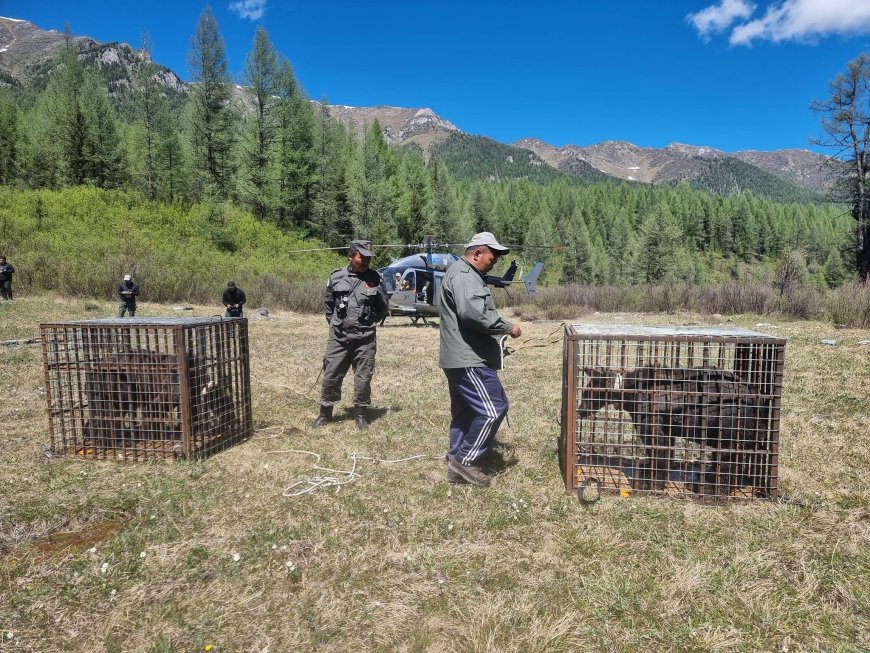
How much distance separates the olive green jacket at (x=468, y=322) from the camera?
389cm

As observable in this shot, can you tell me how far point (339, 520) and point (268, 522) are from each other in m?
0.48

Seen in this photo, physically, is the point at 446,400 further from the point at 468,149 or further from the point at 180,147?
the point at 468,149

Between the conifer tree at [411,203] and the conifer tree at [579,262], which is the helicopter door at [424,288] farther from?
the conifer tree at [579,262]

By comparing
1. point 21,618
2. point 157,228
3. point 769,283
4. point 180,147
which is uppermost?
point 180,147

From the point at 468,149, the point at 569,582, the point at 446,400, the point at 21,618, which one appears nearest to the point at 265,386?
the point at 446,400

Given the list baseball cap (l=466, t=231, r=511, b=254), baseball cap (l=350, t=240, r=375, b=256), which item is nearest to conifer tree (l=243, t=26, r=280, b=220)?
baseball cap (l=350, t=240, r=375, b=256)

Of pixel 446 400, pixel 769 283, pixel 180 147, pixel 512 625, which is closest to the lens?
pixel 512 625

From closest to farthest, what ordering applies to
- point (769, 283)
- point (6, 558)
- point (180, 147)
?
point (6, 558) → point (769, 283) → point (180, 147)

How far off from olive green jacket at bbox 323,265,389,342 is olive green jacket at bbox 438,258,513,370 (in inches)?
65.0

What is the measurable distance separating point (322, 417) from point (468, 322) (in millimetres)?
2679

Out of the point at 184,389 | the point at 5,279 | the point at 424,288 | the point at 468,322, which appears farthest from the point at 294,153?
the point at 468,322

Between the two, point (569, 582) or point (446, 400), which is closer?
point (569, 582)

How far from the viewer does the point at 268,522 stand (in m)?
3.57

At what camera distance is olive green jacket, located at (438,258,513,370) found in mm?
3887
